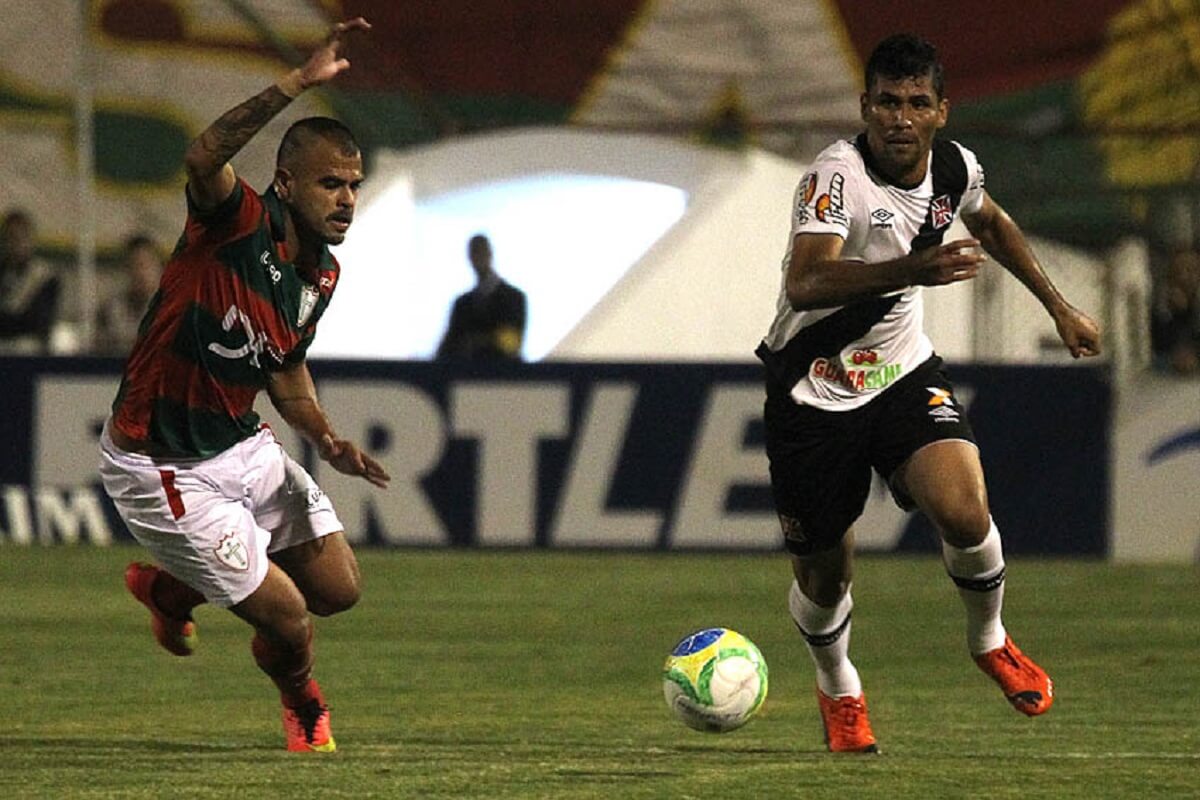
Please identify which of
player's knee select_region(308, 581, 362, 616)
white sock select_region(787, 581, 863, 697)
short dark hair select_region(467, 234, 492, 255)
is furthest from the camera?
short dark hair select_region(467, 234, 492, 255)

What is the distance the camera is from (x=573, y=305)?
18.7 m

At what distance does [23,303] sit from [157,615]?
30.5 ft

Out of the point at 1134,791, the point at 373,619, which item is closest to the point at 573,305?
the point at 373,619

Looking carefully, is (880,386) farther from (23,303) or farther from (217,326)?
(23,303)

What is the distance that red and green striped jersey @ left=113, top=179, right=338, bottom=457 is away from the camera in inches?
315

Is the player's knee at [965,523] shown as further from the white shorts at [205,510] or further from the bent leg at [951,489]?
the white shorts at [205,510]

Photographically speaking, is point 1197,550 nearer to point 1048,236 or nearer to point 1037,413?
point 1037,413

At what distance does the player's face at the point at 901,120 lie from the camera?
789cm

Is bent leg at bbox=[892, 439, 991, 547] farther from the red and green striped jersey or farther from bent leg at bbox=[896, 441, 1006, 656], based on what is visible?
the red and green striped jersey

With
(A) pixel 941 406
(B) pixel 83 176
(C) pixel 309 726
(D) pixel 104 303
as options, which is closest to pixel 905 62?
(A) pixel 941 406

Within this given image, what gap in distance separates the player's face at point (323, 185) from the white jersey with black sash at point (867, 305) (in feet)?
4.50

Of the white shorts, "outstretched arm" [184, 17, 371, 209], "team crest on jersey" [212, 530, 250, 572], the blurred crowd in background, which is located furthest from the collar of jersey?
the blurred crowd in background

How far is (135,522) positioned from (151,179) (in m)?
13.5

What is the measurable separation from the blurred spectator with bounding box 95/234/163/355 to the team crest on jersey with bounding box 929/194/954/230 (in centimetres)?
994
